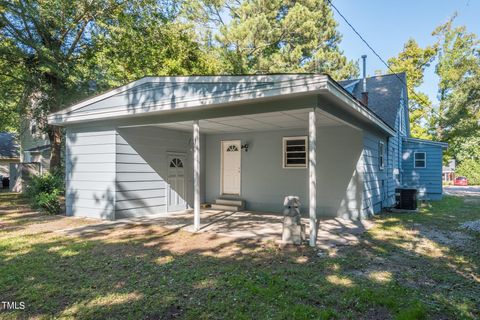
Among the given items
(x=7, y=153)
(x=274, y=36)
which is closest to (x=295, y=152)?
(x=274, y=36)

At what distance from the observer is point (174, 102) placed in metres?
6.17

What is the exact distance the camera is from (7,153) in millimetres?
20328

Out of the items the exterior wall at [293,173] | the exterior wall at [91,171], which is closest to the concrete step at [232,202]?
the exterior wall at [293,173]

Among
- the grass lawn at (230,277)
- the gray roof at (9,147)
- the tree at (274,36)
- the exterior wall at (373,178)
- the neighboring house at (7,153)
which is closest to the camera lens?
the grass lawn at (230,277)

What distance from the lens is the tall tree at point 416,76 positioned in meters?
23.3

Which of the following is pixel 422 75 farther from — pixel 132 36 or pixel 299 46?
pixel 132 36

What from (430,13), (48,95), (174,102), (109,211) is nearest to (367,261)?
(174,102)

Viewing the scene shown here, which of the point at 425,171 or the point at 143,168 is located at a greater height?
the point at 143,168

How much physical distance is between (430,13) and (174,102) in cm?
915

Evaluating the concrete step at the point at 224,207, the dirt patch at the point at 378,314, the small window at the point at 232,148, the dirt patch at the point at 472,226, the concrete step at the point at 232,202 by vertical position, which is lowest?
the dirt patch at the point at 378,314

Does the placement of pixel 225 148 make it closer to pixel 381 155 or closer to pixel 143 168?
pixel 143 168

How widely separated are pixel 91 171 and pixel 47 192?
1823mm

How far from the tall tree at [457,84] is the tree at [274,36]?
783 cm

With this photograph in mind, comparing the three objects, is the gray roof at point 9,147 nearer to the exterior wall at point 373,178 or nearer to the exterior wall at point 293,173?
the exterior wall at point 293,173
